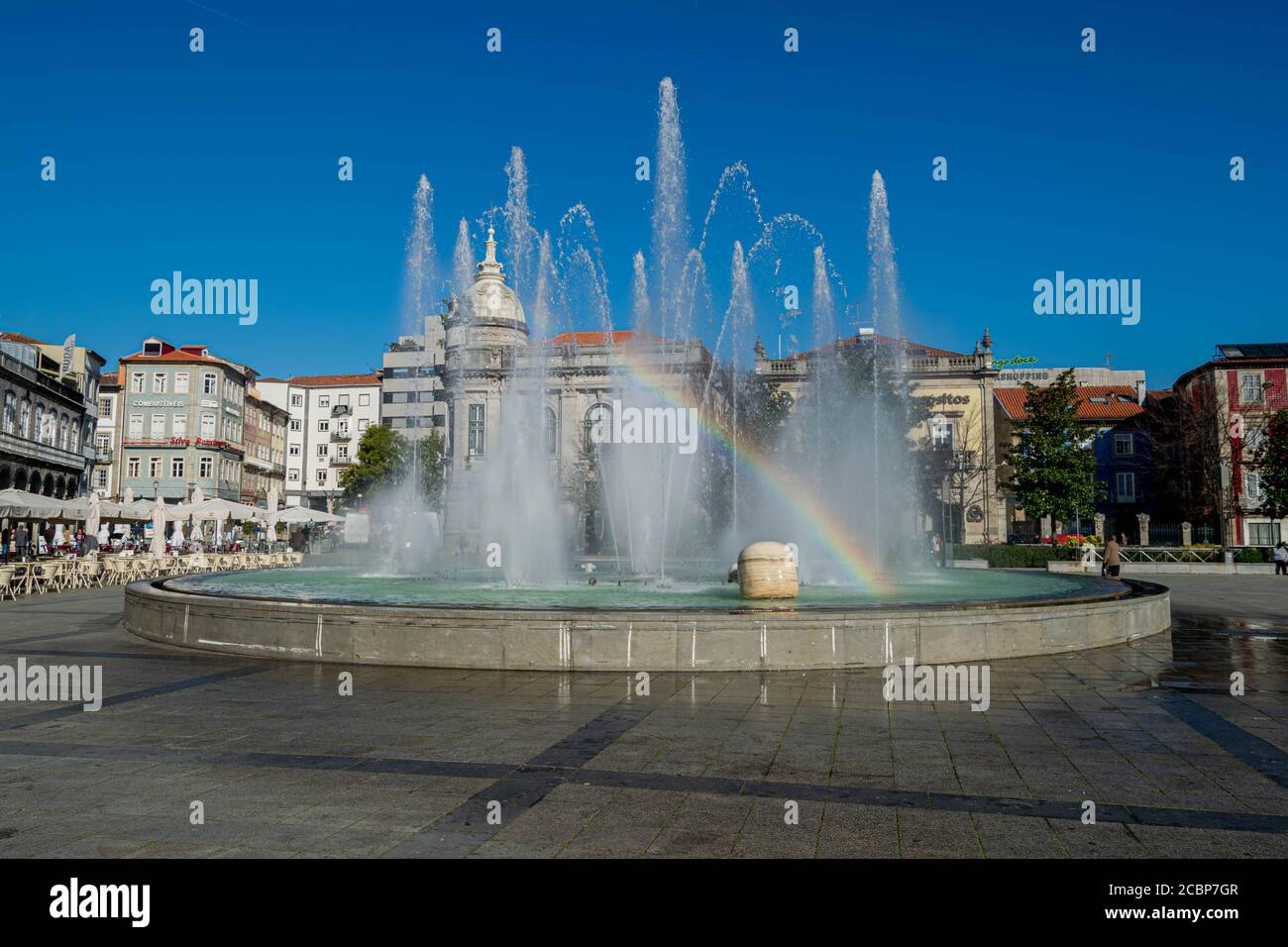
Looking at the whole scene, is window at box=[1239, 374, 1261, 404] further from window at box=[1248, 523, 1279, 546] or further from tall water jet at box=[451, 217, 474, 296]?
tall water jet at box=[451, 217, 474, 296]

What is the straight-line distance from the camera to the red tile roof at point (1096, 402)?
196ft

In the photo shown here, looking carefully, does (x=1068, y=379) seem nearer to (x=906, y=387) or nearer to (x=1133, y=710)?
(x=906, y=387)

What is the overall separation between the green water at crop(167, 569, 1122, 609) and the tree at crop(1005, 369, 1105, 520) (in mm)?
29989

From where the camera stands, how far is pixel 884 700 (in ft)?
26.0

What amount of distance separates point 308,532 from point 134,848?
2039 inches

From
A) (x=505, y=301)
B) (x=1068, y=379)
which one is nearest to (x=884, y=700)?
(x=1068, y=379)

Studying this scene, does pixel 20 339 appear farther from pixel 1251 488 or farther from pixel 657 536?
pixel 1251 488

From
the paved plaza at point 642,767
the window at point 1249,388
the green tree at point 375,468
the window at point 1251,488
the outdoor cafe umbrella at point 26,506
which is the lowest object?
the paved plaza at point 642,767

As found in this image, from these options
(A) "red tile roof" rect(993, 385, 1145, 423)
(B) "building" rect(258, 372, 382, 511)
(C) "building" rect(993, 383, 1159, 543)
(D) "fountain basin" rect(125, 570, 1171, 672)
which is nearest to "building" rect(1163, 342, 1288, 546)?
(C) "building" rect(993, 383, 1159, 543)

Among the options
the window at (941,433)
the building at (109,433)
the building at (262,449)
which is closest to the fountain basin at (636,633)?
the window at (941,433)

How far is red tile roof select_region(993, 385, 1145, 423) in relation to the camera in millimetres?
59875

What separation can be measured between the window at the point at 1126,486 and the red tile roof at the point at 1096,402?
3.83 metres

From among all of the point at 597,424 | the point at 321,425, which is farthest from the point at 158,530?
the point at 321,425

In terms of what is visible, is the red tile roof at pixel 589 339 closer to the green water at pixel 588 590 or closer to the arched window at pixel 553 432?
the arched window at pixel 553 432
